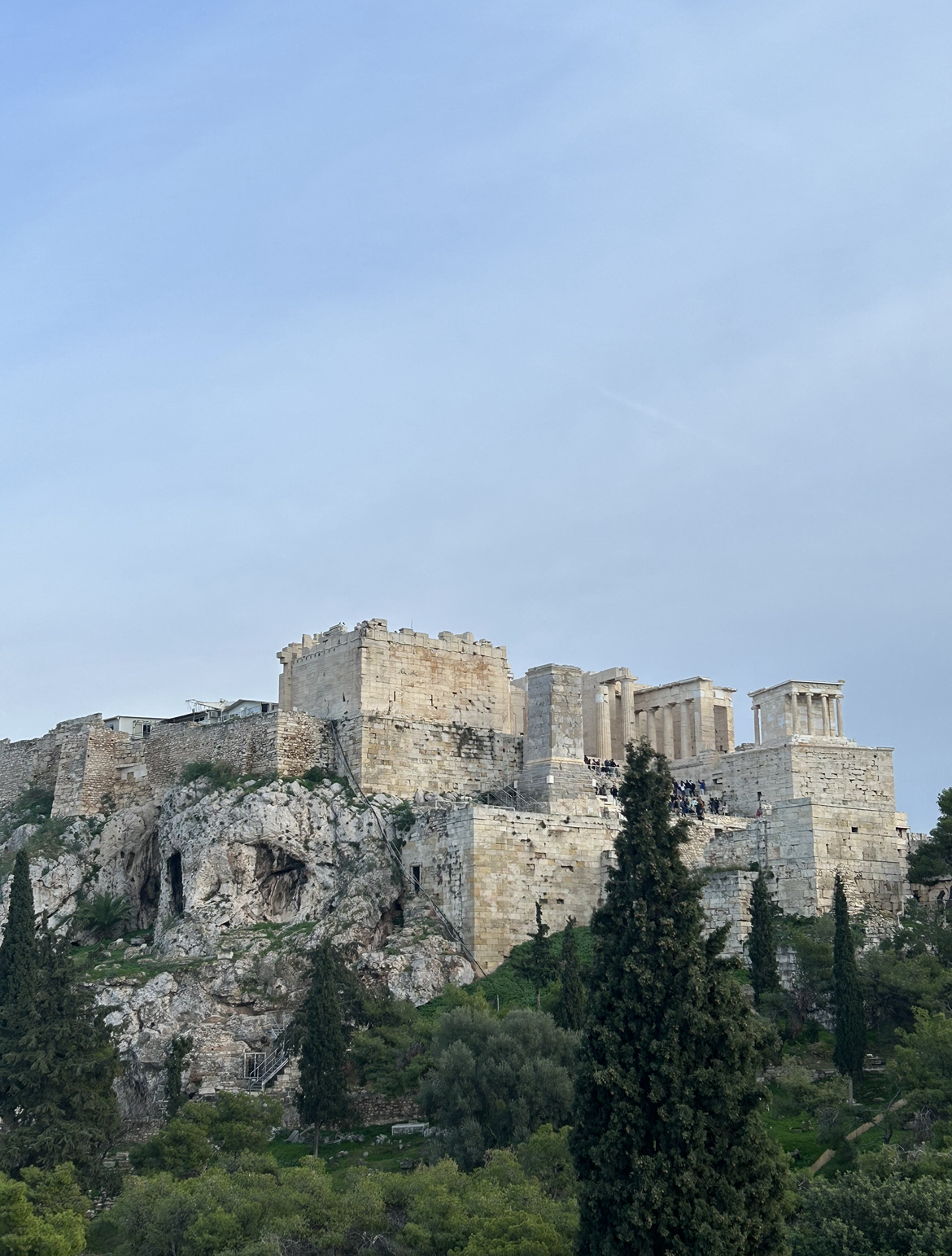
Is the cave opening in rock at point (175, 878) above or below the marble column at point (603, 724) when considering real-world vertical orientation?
below

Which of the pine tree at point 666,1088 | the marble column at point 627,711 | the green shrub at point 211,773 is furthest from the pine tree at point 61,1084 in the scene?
the marble column at point 627,711

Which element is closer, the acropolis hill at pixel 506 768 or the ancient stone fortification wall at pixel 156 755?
the acropolis hill at pixel 506 768

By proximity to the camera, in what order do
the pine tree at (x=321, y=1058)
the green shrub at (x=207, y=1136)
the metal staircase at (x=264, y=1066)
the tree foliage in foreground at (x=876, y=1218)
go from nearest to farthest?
the tree foliage in foreground at (x=876, y=1218)
the green shrub at (x=207, y=1136)
the pine tree at (x=321, y=1058)
the metal staircase at (x=264, y=1066)

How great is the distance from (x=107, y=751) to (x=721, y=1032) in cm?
3654

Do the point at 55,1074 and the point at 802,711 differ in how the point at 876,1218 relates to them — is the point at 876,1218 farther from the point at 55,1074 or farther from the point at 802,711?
the point at 802,711

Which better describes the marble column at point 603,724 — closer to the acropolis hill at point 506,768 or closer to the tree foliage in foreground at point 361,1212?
the acropolis hill at point 506,768

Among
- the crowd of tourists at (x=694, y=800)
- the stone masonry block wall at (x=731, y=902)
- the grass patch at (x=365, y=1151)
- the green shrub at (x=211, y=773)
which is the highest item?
the green shrub at (x=211, y=773)

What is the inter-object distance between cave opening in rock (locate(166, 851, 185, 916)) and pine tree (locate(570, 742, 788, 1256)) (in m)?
25.0

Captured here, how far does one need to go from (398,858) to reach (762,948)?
12325mm

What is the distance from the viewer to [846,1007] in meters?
43.2

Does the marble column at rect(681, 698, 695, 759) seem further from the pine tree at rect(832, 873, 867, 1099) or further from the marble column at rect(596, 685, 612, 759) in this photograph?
the pine tree at rect(832, 873, 867, 1099)

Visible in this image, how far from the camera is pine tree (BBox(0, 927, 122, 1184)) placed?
3950cm

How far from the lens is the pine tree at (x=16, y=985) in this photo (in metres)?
40.7

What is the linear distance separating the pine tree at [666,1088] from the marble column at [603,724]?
3113 centimetres
